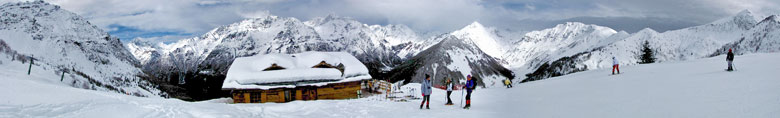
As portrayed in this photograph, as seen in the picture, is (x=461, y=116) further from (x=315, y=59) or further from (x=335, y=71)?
(x=315, y=59)

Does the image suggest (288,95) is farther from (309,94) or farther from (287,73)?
(287,73)

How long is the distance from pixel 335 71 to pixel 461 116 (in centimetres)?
2361

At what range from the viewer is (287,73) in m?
33.2

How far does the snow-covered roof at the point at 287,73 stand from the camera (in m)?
32.1

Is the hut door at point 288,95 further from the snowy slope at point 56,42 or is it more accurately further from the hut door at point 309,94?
the snowy slope at point 56,42

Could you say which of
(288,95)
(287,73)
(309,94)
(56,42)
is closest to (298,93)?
(288,95)

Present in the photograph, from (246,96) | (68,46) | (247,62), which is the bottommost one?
(246,96)

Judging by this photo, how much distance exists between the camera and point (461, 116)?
12812 mm

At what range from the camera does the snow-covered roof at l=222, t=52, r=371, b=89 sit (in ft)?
105

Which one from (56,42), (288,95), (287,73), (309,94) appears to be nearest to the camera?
(288,95)

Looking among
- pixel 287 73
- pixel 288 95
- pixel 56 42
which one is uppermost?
pixel 56 42

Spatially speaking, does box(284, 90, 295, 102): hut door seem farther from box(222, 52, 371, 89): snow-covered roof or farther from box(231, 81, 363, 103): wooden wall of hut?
box(222, 52, 371, 89): snow-covered roof

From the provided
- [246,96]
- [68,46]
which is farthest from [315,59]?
[68,46]

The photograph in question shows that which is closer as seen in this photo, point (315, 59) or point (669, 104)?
point (669, 104)
